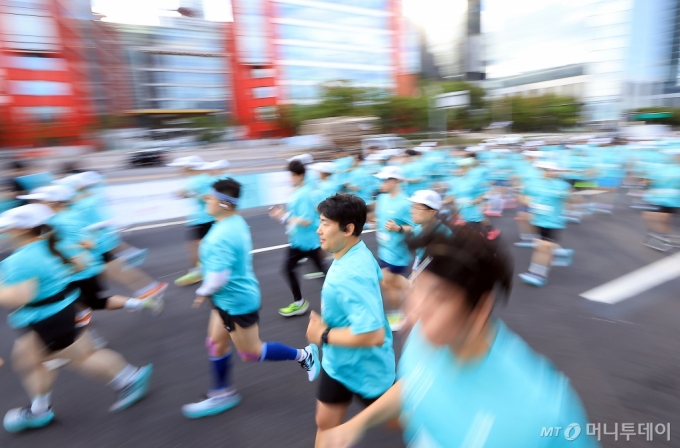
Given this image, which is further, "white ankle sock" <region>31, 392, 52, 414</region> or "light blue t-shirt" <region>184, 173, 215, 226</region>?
"light blue t-shirt" <region>184, 173, 215, 226</region>

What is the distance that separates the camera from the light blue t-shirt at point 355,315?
6.71ft

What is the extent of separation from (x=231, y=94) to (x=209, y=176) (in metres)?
56.4

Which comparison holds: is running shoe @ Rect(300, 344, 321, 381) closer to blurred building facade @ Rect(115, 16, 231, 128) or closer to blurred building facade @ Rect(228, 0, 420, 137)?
blurred building facade @ Rect(228, 0, 420, 137)

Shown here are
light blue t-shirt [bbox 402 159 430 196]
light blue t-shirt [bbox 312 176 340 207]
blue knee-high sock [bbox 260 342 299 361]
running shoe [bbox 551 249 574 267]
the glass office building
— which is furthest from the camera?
the glass office building

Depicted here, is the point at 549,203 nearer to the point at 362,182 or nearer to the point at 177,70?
the point at 362,182

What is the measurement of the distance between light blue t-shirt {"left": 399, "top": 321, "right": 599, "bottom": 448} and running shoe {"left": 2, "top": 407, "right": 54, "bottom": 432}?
317 cm

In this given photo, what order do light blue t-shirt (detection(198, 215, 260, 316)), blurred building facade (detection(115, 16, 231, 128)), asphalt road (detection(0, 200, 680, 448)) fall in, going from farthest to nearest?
blurred building facade (detection(115, 16, 231, 128)) → asphalt road (detection(0, 200, 680, 448)) → light blue t-shirt (detection(198, 215, 260, 316))

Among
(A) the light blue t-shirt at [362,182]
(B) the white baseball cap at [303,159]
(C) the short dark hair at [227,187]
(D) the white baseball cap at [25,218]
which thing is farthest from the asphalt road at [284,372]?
(A) the light blue t-shirt at [362,182]

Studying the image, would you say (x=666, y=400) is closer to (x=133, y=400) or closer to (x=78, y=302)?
(x=133, y=400)

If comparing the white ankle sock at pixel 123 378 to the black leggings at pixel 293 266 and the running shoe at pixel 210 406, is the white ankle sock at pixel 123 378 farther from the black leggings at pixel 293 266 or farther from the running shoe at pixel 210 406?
the black leggings at pixel 293 266

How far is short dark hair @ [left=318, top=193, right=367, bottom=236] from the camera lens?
2326 mm

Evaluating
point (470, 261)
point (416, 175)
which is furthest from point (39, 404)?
point (416, 175)

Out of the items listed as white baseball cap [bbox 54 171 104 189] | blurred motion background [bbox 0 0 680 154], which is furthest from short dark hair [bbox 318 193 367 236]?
blurred motion background [bbox 0 0 680 154]

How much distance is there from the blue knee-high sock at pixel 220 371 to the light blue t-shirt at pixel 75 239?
77.7 inches
